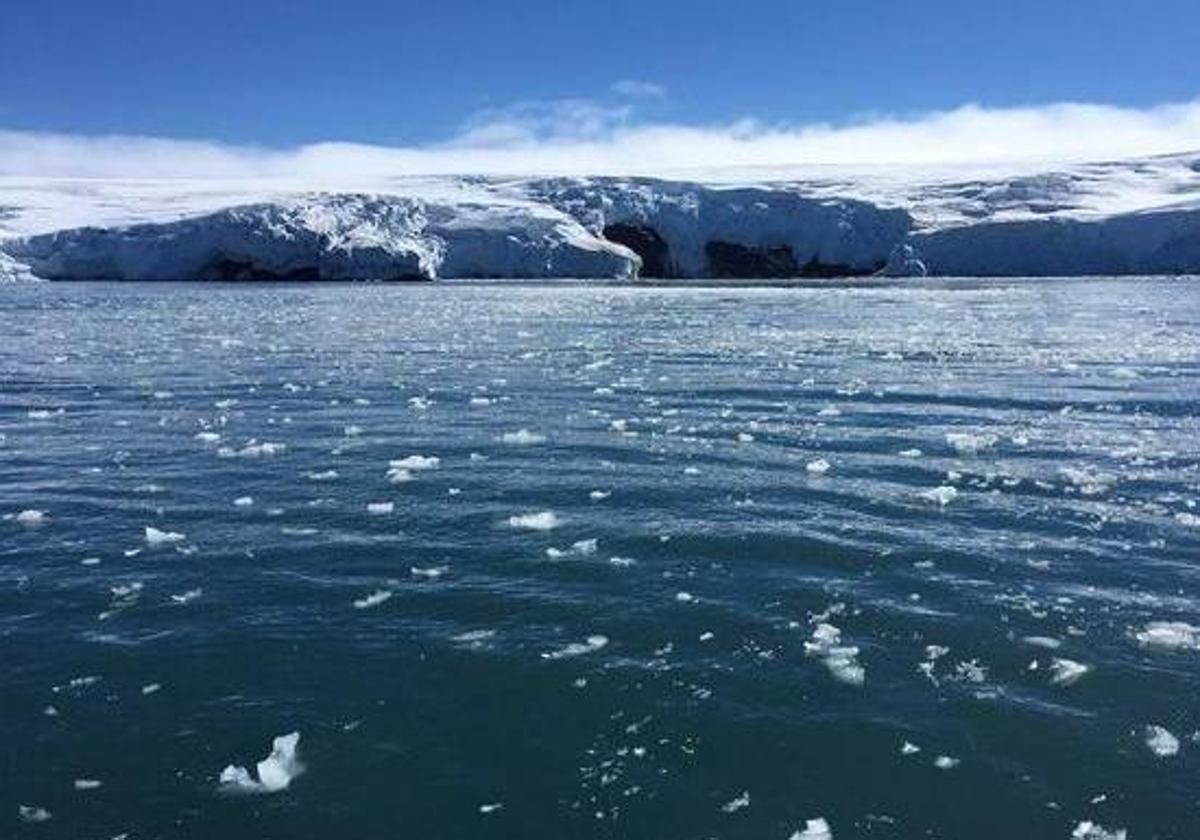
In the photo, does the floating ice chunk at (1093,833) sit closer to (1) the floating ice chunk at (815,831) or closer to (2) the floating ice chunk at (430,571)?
(1) the floating ice chunk at (815,831)

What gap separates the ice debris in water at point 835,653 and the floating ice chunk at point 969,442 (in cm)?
726

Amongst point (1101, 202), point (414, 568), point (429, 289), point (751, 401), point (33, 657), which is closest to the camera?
point (33, 657)

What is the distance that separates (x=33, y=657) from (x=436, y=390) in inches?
560

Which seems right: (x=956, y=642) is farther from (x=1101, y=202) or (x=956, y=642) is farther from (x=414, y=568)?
(x=1101, y=202)

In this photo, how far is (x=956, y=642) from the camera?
8945 mm

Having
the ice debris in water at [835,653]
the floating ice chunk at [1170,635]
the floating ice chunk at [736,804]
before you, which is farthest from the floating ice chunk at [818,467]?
the floating ice chunk at [736,804]

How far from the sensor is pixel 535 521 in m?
12.3

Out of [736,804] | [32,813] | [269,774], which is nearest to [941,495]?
[736,804]

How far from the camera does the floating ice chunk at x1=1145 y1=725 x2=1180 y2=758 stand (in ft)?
23.7

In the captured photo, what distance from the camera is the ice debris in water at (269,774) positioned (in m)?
6.90

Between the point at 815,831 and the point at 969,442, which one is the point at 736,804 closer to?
the point at 815,831

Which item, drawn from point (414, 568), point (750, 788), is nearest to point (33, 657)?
point (414, 568)

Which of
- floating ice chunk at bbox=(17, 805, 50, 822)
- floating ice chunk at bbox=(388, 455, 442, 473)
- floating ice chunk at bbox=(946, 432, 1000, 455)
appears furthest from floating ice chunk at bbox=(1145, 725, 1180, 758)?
floating ice chunk at bbox=(388, 455, 442, 473)

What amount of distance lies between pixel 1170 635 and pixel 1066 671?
3.94 ft
